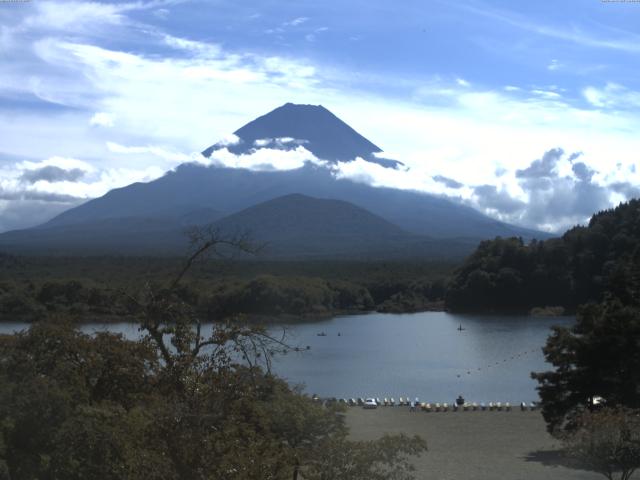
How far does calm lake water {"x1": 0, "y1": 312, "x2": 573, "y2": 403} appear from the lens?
2752 cm

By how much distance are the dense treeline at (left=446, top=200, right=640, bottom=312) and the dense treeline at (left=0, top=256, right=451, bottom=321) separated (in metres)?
5.05

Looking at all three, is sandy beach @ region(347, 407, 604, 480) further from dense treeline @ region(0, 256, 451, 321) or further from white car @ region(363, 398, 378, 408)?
dense treeline @ region(0, 256, 451, 321)

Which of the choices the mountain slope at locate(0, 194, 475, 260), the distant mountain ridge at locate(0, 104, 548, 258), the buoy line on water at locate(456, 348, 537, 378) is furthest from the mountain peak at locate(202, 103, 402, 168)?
the buoy line on water at locate(456, 348, 537, 378)

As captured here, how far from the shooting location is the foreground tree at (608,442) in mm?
10578

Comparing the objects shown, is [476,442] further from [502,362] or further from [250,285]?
[250,285]

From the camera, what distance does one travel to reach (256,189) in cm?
17688

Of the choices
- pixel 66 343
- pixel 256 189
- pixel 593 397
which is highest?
pixel 256 189

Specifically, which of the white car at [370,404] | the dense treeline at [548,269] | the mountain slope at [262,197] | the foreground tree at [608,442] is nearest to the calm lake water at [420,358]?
the white car at [370,404]

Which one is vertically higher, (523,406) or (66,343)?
(66,343)

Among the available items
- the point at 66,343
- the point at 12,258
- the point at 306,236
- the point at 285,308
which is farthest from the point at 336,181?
the point at 66,343

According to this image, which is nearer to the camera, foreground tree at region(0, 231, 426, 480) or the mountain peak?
foreground tree at region(0, 231, 426, 480)

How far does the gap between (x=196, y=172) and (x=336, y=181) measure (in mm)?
31301

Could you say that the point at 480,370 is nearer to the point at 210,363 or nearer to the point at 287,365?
the point at 287,365

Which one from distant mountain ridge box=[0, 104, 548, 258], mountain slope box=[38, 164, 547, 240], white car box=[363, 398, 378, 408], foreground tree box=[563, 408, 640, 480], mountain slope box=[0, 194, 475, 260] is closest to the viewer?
foreground tree box=[563, 408, 640, 480]
